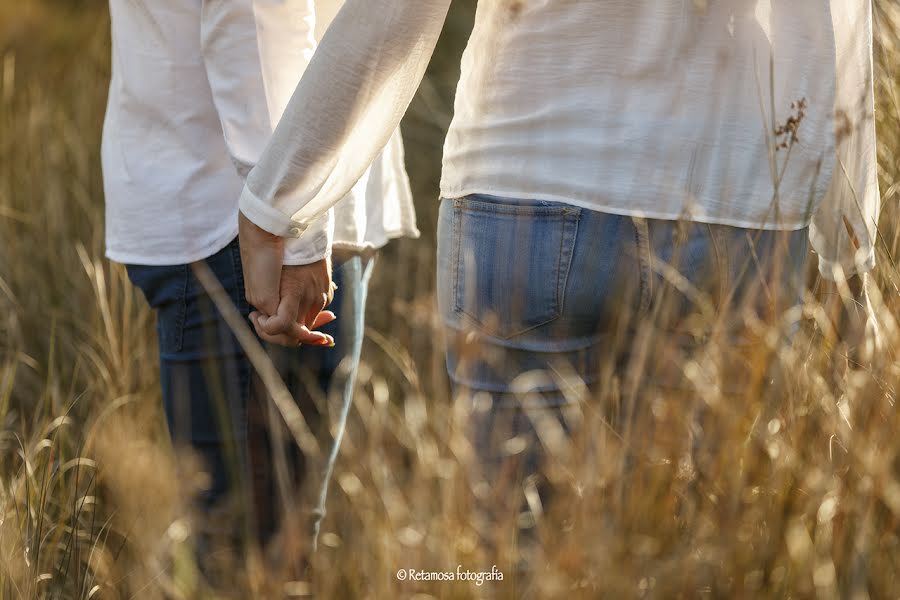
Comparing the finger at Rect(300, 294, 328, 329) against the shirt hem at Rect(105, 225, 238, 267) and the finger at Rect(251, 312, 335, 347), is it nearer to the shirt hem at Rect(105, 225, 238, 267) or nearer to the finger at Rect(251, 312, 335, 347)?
the finger at Rect(251, 312, 335, 347)

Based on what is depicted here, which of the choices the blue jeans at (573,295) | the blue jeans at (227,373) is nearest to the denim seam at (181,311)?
the blue jeans at (227,373)

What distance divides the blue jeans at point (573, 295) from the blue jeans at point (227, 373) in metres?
0.45

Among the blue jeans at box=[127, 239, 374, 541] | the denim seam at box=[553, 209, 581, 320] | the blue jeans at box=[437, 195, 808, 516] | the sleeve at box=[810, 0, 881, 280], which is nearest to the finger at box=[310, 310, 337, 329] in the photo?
the blue jeans at box=[127, 239, 374, 541]

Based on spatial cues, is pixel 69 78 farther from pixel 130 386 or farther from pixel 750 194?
pixel 750 194

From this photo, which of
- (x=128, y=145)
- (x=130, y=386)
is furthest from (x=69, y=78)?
(x=128, y=145)

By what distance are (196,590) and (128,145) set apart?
59 centimetres

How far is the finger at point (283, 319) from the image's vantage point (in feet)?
4.15

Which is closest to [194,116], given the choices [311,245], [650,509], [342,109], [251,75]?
[251,75]

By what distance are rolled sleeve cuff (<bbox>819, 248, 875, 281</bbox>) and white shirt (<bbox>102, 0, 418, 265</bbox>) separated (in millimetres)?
570

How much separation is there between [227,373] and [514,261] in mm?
602

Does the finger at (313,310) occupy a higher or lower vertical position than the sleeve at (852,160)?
lower

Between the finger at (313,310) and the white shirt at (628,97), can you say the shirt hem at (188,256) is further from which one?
the white shirt at (628,97)

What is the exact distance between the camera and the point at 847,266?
1.14 meters

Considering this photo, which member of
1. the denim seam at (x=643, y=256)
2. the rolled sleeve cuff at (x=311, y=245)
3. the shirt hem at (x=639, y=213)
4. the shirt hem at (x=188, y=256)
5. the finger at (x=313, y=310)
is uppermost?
the shirt hem at (x=639, y=213)
